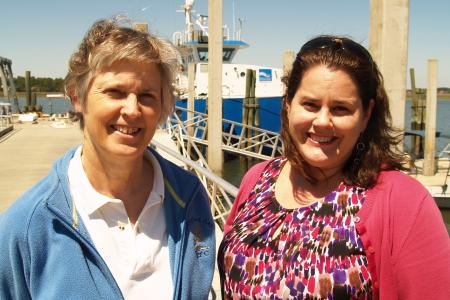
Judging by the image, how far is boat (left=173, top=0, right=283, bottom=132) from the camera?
71.8 feet

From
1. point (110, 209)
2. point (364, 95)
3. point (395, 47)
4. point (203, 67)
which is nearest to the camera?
point (364, 95)

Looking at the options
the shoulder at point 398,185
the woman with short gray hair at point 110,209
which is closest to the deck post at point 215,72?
the woman with short gray hair at point 110,209

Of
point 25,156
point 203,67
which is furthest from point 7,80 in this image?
point 25,156

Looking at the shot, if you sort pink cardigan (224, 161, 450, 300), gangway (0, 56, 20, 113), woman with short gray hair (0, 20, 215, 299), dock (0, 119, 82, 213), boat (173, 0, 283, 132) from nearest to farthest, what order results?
pink cardigan (224, 161, 450, 300), woman with short gray hair (0, 20, 215, 299), dock (0, 119, 82, 213), boat (173, 0, 283, 132), gangway (0, 56, 20, 113)

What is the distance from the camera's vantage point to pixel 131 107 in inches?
67.0

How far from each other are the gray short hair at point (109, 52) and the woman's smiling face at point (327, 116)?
0.53 m

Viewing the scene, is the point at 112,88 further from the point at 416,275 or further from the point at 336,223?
the point at 416,275

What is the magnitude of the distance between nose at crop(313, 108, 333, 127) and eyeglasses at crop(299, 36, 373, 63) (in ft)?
0.74

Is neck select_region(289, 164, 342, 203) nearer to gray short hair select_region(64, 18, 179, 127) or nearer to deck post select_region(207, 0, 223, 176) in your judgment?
gray short hair select_region(64, 18, 179, 127)

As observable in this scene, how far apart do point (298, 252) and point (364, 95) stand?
23.4 inches

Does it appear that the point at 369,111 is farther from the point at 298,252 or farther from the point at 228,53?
the point at 228,53

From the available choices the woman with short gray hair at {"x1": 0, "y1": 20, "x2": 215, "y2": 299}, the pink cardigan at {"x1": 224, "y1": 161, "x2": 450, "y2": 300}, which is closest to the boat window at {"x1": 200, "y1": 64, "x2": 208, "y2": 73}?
the woman with short gray hair at {"x1": 0, "y1": 20, "x2": 215, "y2": 299}

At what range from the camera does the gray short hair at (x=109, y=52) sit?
1.67m

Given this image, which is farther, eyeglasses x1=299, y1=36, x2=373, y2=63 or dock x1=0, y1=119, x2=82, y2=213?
dock x1=0, y1=119, x2=82, y2=213
